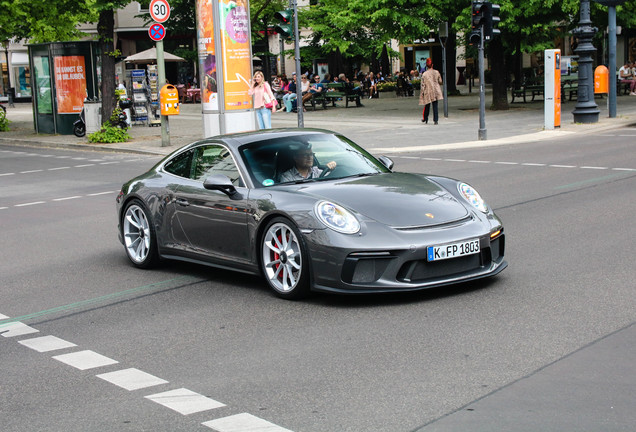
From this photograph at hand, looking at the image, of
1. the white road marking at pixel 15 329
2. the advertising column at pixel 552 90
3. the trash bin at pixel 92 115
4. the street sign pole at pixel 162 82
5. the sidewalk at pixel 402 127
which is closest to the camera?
the white road marking at pixel 15 329

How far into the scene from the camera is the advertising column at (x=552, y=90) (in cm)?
2538

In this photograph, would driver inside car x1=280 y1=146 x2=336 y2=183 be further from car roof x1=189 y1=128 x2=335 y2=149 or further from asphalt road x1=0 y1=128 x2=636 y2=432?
asphalt road x1=0 y1=128 x2=636 y2=432

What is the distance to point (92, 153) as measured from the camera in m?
25.5

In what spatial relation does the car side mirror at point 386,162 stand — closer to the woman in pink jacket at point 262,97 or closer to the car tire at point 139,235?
the car tire at point 139,235

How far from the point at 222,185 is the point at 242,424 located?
3.49 m

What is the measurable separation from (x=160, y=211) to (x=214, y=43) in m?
15.6

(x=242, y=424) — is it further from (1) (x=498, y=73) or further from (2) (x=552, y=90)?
(1) (x=498, y=73)

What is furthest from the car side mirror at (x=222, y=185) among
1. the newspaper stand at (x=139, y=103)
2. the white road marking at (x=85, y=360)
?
the newspaper stand at (x=139, y=103)

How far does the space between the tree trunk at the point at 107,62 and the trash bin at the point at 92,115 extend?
1.06 metres

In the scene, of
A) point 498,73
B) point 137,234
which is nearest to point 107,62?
point 498,73

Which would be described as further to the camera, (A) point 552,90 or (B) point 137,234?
(A) point 552,90

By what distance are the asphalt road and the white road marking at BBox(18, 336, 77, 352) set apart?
23 mm

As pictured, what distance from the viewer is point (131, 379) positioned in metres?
5.49

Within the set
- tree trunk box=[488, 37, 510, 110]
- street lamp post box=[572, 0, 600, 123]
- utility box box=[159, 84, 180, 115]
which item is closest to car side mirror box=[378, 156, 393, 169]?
utility box box=[159, 84, 180, 115]
